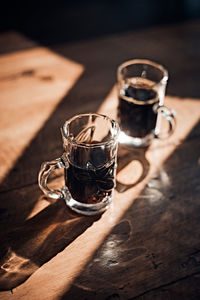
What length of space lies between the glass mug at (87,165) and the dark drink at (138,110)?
166mm

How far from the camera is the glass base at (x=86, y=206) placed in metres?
0.70

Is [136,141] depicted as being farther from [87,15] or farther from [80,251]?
[87,15]

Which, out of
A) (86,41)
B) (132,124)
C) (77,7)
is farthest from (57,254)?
(77,7)

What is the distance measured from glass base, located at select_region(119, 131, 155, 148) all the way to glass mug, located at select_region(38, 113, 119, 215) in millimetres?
180

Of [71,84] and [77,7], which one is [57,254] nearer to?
[71,84]

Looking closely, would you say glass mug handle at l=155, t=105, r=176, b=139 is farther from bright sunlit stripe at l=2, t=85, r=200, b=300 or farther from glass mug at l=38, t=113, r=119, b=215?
glass mug at l=38, t=113, r=119, b=215

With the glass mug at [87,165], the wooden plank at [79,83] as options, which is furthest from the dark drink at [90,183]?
the wooden plank at [79,83]

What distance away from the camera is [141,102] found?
0.84 metres

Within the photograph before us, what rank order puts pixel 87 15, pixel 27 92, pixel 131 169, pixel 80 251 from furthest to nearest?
pixel 87 15 → pixel 27 92 → pixel 131 169 → pixel 80 251

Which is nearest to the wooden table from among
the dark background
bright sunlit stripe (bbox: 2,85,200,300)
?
bright sunlit stripe (bbox: 2,85,200,300)

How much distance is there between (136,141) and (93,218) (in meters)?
0.28

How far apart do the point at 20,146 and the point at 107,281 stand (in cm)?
44

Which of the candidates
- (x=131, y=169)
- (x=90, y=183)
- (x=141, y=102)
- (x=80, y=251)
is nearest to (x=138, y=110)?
(x=141, y=102)

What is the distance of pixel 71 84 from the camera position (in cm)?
112
